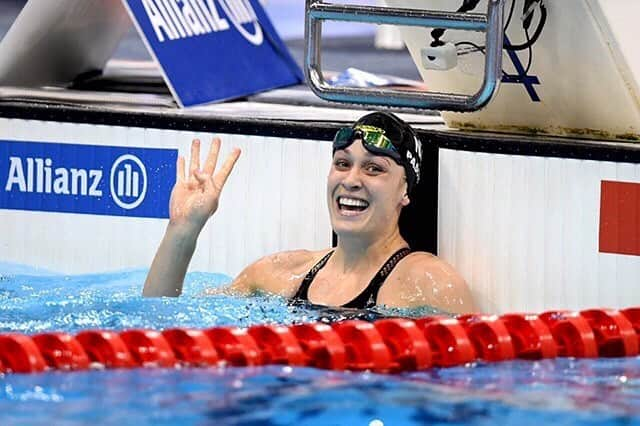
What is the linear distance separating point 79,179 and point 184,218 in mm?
904

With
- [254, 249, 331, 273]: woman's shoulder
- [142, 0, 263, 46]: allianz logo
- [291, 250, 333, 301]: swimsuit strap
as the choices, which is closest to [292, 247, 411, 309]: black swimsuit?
[291, 250, 333, 301]: swimsuit strap

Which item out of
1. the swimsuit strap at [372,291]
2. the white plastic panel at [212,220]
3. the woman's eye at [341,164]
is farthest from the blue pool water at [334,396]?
the white plastic panel at [212,220]

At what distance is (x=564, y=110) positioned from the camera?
14.7 feet

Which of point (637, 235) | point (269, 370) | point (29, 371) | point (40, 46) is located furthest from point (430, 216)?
point (40, 46)

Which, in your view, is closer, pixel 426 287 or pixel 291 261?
pixel 426 287

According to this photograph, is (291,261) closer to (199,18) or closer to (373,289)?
(373,289)

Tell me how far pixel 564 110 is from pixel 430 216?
536 mm

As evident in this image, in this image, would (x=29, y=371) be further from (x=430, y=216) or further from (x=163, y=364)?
(x=430, y=216)

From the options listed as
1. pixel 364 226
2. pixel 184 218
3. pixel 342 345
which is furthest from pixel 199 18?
pixel 342 345

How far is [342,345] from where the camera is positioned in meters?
3.69

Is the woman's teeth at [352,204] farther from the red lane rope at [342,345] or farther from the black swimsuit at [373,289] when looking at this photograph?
the red lane rope at [342,345]

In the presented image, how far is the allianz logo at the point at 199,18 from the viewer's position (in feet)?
17.6

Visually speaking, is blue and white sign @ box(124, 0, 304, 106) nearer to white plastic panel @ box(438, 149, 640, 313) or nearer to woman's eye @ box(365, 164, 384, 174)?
woman's eye @ box(365, 164, 384, 174)

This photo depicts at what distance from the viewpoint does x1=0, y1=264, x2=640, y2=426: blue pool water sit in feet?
→ 10.4
